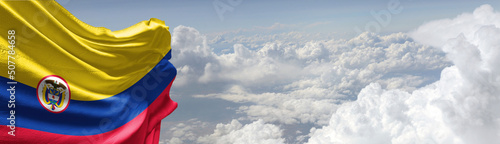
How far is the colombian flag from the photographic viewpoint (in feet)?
40.1

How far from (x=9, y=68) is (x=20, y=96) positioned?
46.2 inches

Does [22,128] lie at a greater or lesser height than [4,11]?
lesser

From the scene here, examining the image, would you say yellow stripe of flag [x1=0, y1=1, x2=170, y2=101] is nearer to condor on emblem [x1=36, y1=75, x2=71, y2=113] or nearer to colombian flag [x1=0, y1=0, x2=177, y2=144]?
colombian flag [x1=0, y1=0, x2=177, y2=144]

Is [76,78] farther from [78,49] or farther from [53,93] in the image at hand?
[53,93]

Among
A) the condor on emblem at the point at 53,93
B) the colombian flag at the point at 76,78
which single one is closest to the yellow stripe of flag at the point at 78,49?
the colombian flag at the point at 76,78

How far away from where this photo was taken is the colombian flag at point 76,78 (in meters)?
12.2

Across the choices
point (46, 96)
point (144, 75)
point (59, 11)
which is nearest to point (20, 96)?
point (46, 96)

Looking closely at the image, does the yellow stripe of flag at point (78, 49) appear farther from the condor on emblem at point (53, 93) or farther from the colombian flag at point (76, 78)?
the condor on emblem at point (53, 93)

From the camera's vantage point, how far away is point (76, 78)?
Result: 14.9m

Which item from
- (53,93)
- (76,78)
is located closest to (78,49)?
(76,78)

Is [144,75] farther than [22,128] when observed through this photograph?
Yes

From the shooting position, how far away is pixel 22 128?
41.3ft

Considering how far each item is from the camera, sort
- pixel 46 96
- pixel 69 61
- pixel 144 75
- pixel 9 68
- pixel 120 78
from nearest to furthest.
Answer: pixel 9 68 < pixel 46 96 < pixel 69 61 < pixel 120 78 < pixel 144 75

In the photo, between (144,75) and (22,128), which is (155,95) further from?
(22,128)
